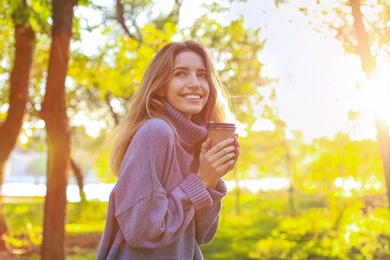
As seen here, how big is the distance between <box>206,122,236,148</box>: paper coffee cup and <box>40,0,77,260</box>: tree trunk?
158 inches

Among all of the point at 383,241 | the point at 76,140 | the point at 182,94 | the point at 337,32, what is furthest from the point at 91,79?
the point at 76,140

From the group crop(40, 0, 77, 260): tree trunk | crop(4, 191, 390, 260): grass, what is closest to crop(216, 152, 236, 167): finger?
crop(40, 0, 77, 260): tree trunk

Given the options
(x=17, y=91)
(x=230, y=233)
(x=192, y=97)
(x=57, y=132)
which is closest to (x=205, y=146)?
(x=192, y=97)

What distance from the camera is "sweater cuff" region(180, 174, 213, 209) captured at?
53.7 inches

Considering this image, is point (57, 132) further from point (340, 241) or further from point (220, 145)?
point (340, 241)

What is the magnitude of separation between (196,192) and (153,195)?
0.40ft

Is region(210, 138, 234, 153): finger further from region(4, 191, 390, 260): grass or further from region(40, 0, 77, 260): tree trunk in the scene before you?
region(4, 191, 390, 260): grass

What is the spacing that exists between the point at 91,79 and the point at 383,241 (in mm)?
4787

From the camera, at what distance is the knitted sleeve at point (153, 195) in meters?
1.31

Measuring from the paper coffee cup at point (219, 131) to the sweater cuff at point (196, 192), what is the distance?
0.12 m

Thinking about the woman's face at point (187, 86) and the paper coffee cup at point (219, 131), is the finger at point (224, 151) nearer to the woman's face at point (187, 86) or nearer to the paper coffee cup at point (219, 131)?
the paper coffee cup at point (219, 131)

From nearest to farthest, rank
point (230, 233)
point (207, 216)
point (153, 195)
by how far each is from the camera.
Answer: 1. point (153, 195)
2. point (207, 216)
3. point (230, 233)

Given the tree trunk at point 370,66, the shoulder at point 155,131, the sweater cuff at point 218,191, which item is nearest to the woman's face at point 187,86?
the shoulder at point 155,131

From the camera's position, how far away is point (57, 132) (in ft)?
17.3
